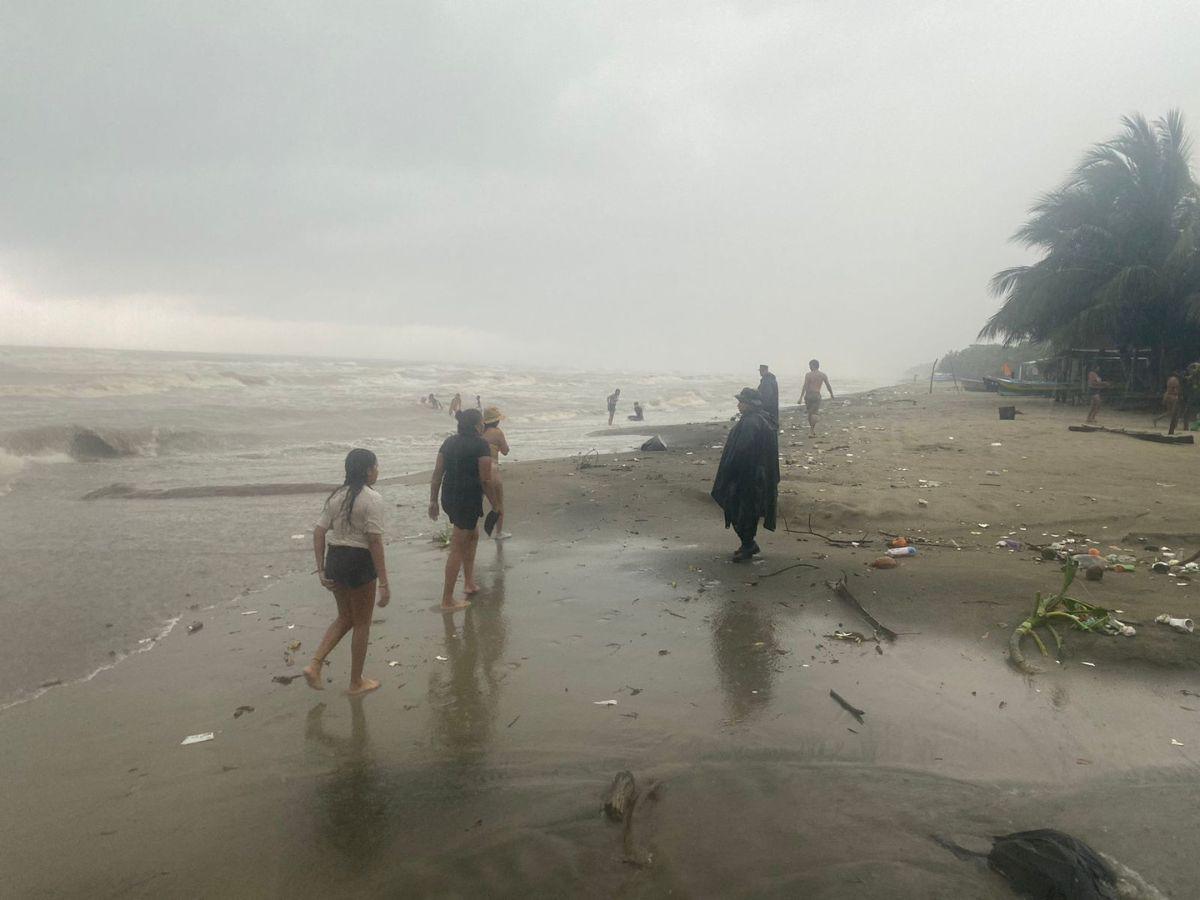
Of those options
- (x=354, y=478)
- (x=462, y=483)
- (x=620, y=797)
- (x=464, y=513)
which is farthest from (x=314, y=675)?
(x=620, y=797)

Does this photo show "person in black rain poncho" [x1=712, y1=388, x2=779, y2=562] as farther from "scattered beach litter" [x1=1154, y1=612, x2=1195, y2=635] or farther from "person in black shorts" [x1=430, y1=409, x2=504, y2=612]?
"scattered beach litter" [x1=1154, y1=612, x2=1195, y2=635]

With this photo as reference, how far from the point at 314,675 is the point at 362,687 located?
0.32 metres

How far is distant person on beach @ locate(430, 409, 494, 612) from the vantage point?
602 cm

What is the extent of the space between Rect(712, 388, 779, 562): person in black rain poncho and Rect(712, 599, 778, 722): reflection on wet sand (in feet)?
4.35

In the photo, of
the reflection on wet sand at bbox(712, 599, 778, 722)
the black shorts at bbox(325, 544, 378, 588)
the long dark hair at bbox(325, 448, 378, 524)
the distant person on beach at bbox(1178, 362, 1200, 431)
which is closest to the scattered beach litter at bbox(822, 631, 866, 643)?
the reflection on wet sand at bbox(712, 599, 778, 722)

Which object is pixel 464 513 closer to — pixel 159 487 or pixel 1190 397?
pixel 159 487

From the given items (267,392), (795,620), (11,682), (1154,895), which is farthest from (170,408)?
(1154,895)

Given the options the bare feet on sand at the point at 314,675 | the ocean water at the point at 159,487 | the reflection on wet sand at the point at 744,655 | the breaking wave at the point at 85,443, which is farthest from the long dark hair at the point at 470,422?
the breaking wave at the point at 85,443

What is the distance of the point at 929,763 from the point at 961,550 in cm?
425

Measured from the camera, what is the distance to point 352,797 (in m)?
3.31

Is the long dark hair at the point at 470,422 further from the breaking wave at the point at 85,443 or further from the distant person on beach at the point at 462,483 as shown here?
the breaking wave at the point at 85,443

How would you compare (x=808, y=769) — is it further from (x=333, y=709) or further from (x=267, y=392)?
(x=267, y=392)

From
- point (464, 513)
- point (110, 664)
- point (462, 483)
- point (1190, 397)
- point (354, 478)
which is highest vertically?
point (1190, 397)

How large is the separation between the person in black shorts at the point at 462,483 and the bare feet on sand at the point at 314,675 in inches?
60.0
